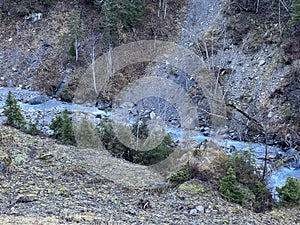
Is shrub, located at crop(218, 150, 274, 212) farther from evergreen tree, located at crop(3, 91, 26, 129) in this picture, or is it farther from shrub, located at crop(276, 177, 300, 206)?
evergreen tree, located at crop(3, 91, 26, 129)

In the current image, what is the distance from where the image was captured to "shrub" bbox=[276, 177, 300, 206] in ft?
49.8

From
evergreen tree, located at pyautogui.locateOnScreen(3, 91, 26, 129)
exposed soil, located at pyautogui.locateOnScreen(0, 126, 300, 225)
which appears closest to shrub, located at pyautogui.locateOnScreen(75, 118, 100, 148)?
exposed soil, located at pyautogui.locateOnScreen(0, 126, 300, 225)

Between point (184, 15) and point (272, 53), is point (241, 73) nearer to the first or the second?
point (272, 53)

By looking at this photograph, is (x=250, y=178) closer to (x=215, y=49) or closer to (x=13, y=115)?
(x=13, y=115)

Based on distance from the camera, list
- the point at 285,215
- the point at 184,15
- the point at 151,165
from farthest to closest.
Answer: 1. the point at 184,15
2. the point at 151,165
3. the point at 285,215

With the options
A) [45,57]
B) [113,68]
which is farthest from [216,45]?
[45,57]

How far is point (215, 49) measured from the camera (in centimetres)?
3500

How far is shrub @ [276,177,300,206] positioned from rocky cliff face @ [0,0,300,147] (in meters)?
10.4

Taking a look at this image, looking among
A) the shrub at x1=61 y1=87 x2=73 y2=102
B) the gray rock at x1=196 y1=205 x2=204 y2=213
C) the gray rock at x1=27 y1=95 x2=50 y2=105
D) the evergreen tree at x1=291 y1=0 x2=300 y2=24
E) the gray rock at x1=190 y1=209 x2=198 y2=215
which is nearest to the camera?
the gray rock at x1=190 y1=209 x2=198 y2=215

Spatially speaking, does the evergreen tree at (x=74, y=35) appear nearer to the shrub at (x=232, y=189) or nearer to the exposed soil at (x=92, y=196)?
the exposed soil at (x=92, y=196)

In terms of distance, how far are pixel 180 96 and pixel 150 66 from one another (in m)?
5.26

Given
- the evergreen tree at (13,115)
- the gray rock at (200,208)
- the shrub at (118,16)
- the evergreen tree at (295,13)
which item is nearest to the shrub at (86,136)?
the evergreen tree at (13,115)

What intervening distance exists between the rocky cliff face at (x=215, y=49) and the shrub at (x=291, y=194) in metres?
10.4

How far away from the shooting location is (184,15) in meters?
40.8
